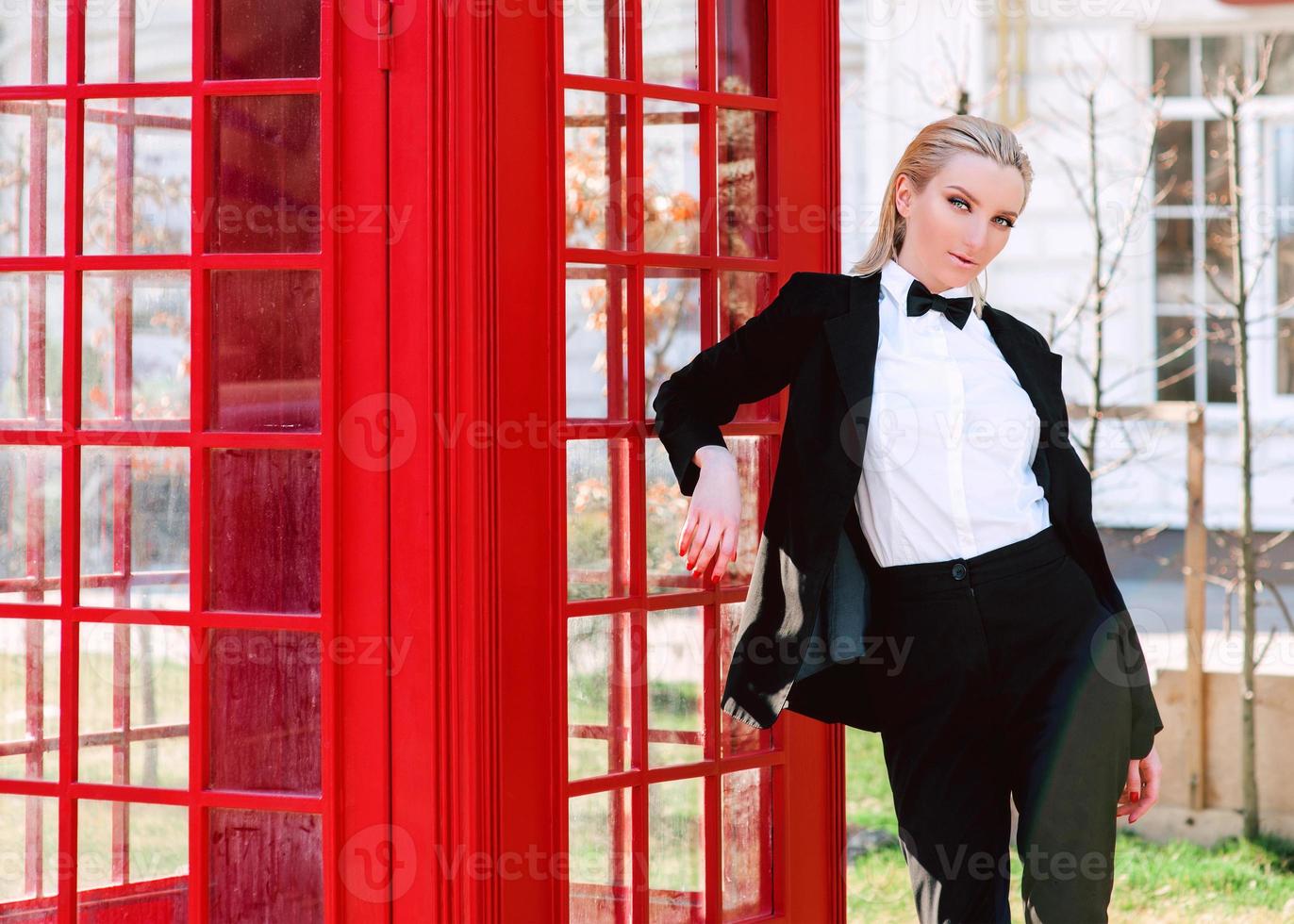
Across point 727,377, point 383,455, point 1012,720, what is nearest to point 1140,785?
point 1012,720

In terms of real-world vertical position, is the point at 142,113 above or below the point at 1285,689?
above

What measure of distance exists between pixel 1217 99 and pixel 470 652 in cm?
735

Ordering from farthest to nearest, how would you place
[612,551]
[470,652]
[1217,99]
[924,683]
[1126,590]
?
[1217,99] → [1126,590] → [612,551] → [470,652] → [924,683]

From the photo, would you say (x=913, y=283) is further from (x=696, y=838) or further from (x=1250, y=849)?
(x=1250, y=849)

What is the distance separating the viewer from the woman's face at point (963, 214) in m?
2.25

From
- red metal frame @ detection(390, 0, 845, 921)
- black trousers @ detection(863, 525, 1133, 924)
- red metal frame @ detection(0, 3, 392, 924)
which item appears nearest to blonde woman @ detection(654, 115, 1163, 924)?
black trousers @ detection(863, 525, 1133, 924)

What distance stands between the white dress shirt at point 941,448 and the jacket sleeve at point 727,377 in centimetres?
16

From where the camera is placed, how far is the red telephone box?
2455 mm

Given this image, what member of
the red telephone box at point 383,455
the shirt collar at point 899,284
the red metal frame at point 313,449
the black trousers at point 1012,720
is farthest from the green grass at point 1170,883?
the shirt collar at point 899,284

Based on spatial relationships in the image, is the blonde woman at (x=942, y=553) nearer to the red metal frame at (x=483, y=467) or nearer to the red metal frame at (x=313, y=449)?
the red metal frame at (x=483, y=467)

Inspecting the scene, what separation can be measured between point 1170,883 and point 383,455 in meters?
2.97

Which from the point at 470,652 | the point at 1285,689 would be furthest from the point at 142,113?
the point at 1285,689

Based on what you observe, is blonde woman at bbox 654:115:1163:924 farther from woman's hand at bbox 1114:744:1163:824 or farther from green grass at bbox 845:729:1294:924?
green grass at bbox 845:729:1294:924

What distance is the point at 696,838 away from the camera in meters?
2.80
